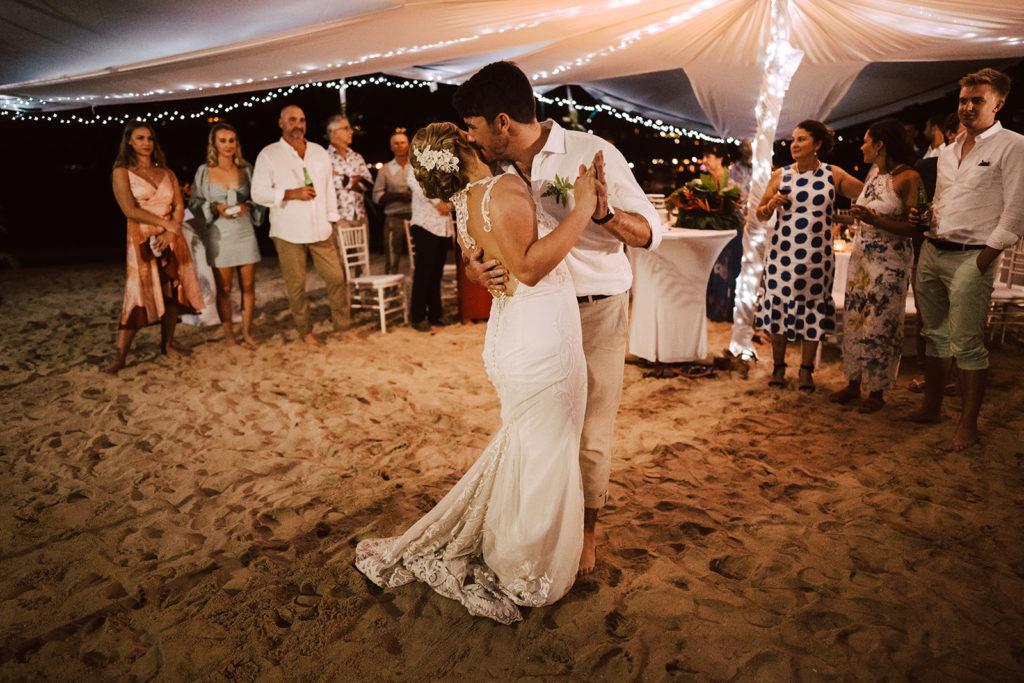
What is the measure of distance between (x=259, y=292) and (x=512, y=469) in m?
7.04

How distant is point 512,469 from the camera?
2172 mm

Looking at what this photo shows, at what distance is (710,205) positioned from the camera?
4.59 metres

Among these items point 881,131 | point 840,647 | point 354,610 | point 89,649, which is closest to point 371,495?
point 354,610

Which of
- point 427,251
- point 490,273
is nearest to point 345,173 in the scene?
point 427,251

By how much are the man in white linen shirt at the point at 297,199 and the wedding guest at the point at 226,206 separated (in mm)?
196

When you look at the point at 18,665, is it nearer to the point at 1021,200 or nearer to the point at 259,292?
the point at 1021,200

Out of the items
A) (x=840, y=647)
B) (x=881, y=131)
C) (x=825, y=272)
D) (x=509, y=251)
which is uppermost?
(x=881, y=131)

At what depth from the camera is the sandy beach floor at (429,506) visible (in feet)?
6.59

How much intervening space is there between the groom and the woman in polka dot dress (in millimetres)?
2399

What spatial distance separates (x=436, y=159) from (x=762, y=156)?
3647 mm

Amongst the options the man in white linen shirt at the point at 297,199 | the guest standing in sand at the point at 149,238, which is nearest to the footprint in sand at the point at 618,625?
the man in white linen shirt at the point at 297,199

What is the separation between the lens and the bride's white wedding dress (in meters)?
2.04

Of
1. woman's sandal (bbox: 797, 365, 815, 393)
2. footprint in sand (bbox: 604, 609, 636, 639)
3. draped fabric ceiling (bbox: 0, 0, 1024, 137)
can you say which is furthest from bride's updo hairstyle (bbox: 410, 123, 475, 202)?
woman's sandal (bbox: 797, 365, 815, 393)

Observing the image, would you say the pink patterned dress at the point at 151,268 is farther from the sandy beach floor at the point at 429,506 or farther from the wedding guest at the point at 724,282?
the wedding guest at the point at 724,282
